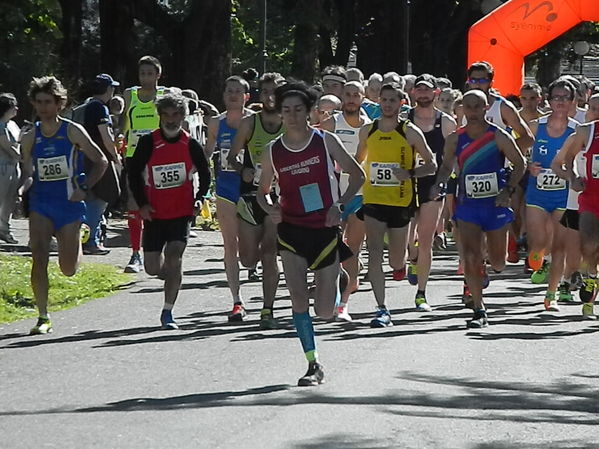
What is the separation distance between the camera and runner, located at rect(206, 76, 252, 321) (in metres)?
13.3

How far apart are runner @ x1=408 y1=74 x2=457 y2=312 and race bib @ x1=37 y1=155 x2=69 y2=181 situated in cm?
331

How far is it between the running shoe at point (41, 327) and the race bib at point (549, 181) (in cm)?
484

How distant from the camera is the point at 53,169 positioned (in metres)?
12.1

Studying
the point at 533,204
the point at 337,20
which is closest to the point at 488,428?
the point at 533,204

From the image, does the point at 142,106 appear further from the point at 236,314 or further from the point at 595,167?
the point at 595,167

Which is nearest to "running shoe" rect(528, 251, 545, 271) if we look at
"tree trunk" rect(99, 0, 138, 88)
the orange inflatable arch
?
the orange inflatable arch

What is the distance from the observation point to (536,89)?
16.2 m

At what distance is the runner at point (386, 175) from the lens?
12.6m

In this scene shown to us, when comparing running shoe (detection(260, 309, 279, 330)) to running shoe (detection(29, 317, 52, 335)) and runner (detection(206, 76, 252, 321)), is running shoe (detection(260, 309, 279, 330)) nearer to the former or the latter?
runner (detection(206, 76, 252, 321))

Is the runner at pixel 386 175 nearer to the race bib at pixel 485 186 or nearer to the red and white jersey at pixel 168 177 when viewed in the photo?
the race bib at pixel 485 186

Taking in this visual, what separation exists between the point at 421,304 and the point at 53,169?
3643mm

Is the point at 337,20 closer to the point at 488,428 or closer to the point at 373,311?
the point at 373,311

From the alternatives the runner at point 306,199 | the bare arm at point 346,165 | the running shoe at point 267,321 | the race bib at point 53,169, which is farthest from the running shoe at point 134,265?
the bare arm at point 346,165

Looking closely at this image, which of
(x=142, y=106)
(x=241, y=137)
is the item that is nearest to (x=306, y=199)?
(x=241, y=137)
